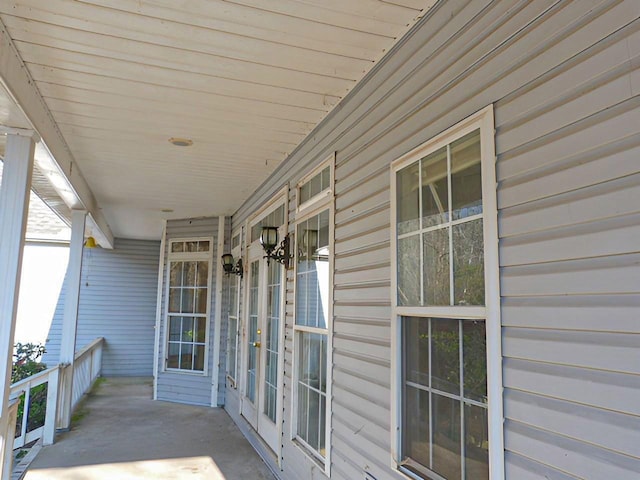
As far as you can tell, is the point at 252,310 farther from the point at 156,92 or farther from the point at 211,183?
the point at 156,92

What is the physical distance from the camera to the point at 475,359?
5.83 feet

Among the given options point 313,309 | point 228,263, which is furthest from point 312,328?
point 228,263

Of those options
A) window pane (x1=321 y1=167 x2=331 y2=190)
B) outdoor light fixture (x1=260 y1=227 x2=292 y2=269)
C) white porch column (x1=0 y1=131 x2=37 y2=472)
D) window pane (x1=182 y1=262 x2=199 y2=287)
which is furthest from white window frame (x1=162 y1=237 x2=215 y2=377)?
window pane (x1=321 y1=167 x2=331 y2=190)

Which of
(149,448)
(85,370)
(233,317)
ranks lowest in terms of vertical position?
(149,448)

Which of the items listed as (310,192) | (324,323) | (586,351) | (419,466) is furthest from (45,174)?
(586,351)

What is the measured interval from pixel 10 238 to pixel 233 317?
420 cm

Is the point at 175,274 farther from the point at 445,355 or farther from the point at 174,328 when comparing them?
the point at 445,355

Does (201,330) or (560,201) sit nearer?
(560,201)

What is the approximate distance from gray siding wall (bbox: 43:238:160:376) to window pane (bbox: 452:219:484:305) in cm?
999

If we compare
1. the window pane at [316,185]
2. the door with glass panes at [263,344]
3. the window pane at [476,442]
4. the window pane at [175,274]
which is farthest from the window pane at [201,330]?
the window pane at [476,442]

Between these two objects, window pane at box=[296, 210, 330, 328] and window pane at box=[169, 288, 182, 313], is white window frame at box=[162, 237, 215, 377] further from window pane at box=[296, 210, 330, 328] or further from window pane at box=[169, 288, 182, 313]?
window pane at box=[296, 210, 330, 328]

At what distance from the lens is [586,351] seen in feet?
4.37

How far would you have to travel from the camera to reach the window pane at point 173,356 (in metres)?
7.52

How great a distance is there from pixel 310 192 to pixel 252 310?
2.36m
